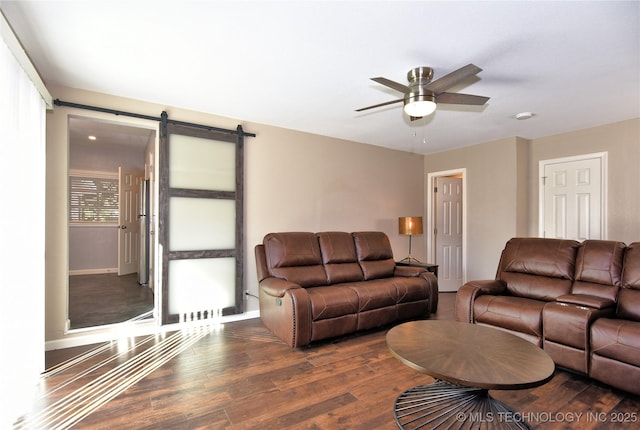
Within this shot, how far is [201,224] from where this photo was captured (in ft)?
12.1

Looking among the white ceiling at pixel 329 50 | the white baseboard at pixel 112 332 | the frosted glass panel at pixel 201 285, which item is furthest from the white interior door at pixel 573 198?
the white baseboard at pixel 112 332

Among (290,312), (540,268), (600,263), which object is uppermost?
(600,263)

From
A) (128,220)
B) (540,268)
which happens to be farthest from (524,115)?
(128,220)

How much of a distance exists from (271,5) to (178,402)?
2561 mm

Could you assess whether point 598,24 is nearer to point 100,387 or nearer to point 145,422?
point 145,422

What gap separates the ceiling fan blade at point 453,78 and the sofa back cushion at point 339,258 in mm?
2162

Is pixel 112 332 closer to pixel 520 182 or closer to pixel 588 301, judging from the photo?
pixel 588 301

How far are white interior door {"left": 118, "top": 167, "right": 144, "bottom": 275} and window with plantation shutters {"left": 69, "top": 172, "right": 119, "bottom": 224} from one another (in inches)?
22.3

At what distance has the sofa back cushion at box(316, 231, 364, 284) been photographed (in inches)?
148

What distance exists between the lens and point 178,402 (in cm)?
206

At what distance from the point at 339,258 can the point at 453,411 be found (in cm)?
216

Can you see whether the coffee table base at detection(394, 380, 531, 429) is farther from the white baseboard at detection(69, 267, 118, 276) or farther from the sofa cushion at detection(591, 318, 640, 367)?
the white baseboard at detection(69, 267, 118, 276)

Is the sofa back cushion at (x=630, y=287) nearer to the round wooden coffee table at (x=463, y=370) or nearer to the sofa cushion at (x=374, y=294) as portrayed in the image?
the round wooden coffee table at (x=463, y=370)

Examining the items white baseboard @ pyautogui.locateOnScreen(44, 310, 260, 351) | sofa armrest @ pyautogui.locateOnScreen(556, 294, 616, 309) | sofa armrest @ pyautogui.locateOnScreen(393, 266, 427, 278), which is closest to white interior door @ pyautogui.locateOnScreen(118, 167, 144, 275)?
white baseboard @ pyautogui.locateOnScreen(44, 310, 260, 351)
